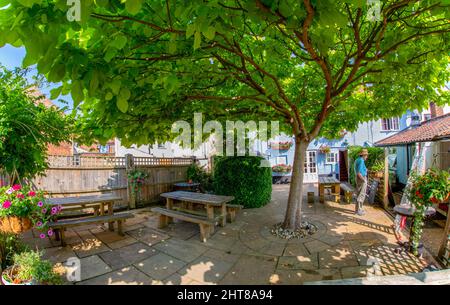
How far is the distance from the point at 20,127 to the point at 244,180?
599cm

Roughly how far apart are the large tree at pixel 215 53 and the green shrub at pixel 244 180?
2.27 meters

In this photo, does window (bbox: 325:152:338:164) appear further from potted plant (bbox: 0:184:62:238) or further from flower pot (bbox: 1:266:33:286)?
flower pot (bbox: 1:266:33:286)

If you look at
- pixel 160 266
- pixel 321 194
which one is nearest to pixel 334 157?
pixel 321 194

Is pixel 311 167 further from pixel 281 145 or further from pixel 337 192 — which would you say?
pixel 337 192

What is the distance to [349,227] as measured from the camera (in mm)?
5316

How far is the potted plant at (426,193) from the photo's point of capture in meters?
3.47

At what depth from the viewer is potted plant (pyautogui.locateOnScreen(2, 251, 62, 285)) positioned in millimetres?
2766

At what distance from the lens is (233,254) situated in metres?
4.14

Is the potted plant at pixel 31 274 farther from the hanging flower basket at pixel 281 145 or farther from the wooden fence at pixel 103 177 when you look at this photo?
the hanging flower basket at pixel 281 145

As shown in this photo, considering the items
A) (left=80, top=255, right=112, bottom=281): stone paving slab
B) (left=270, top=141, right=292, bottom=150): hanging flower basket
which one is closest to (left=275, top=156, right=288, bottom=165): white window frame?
(left=270, top=141, right=292, bottom=150): hanging flower basket

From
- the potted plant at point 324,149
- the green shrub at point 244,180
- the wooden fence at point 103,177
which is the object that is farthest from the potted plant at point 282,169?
the wooden fence at point 103,177

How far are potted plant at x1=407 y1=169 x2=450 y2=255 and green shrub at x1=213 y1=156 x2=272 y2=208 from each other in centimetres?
439
